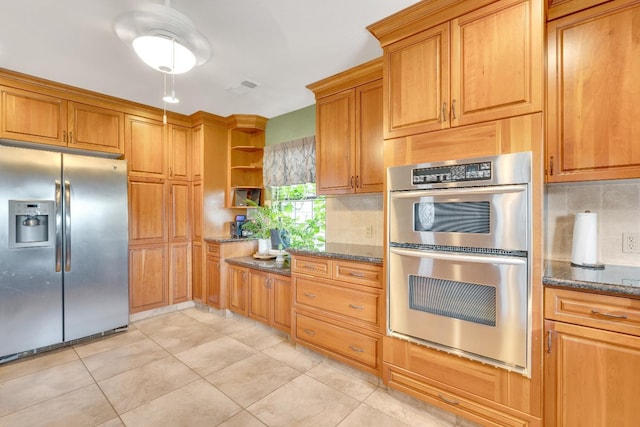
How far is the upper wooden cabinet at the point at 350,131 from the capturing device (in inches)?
99.9

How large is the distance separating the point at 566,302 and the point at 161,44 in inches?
108

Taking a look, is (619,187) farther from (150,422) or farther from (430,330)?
(150,422)

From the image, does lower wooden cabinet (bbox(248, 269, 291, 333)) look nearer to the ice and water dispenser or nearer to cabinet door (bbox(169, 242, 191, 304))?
cabinet door (bbox(169, 242, 191, 304))

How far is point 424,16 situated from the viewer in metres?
1.83

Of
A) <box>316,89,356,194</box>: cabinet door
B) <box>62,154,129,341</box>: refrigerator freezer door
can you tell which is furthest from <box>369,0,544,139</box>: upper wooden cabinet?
<box>62,154,129,341</box>: refrigerator freezer door

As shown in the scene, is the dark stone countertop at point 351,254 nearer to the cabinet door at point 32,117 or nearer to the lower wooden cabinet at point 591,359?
the lower wooden cabinet at point 591,359

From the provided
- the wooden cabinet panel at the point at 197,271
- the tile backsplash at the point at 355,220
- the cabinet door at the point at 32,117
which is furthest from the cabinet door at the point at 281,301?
the cabinet door at the point at 32,117

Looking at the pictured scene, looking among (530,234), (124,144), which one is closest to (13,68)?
(124,144)

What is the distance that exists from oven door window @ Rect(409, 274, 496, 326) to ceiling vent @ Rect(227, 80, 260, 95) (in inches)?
94.6

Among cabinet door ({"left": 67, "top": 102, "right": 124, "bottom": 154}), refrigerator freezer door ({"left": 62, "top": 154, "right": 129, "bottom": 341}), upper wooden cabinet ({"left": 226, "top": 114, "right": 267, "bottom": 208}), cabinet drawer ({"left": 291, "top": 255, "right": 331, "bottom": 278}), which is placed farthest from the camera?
upper wooden cabinet ({"left": 226, "top": 114, "right": 267, "bottom": 208})

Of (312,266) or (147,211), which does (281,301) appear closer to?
(312,266)

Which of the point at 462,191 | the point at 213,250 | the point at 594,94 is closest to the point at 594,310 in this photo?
the point at 462,191

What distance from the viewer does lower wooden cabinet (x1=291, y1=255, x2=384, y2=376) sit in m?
2.18

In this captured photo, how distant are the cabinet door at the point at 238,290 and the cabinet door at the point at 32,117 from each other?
2305mm
